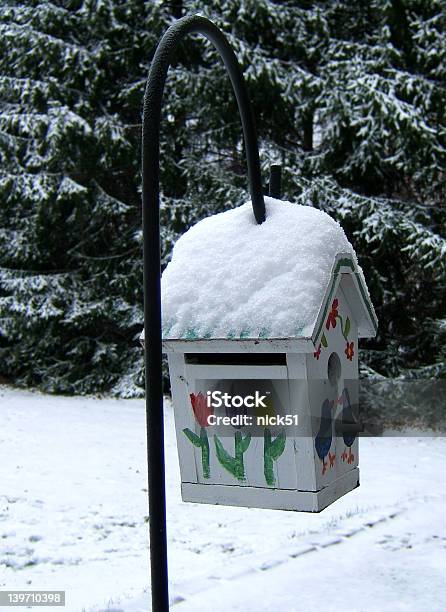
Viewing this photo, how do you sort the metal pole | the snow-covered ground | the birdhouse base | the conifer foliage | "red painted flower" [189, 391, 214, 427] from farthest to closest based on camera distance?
the conifer foliage < the snow-covered ground < the metal pole < "red painted flower" [189, 391, 214, 427] < the birdhouse base

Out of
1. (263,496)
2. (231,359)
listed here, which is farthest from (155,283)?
(263,496)

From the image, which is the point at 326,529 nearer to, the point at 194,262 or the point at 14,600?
the point at 14,600

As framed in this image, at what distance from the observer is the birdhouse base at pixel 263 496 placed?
1855mm

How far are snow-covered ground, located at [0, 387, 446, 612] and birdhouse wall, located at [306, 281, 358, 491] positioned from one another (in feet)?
6.89

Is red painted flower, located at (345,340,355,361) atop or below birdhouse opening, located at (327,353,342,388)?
atop

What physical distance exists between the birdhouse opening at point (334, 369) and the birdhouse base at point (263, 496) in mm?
262

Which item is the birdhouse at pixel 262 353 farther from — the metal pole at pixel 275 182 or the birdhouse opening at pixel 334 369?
the metal pole at pixel 275 182

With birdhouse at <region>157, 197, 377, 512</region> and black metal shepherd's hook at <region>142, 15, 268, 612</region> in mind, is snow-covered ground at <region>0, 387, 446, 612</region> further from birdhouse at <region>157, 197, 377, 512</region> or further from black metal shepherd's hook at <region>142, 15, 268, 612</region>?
black metal shepherd's hook at <region>142, 15, 268, 612</region>

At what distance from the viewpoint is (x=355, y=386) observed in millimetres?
2230

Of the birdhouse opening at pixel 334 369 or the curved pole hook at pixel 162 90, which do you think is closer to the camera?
the curved pole hook at pixel 162 90

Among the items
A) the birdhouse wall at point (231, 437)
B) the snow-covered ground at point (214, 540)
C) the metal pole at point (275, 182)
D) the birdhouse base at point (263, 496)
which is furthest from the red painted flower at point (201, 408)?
the snow-covered ground at point (214, 540)

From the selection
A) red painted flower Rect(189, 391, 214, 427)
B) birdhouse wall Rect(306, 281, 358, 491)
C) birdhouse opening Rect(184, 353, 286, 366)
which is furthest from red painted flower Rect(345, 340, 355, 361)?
red painted flower Rect(189, 391, 214, 427)

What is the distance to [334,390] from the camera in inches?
80.4

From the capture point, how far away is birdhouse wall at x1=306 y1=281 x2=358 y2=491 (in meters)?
1.88
